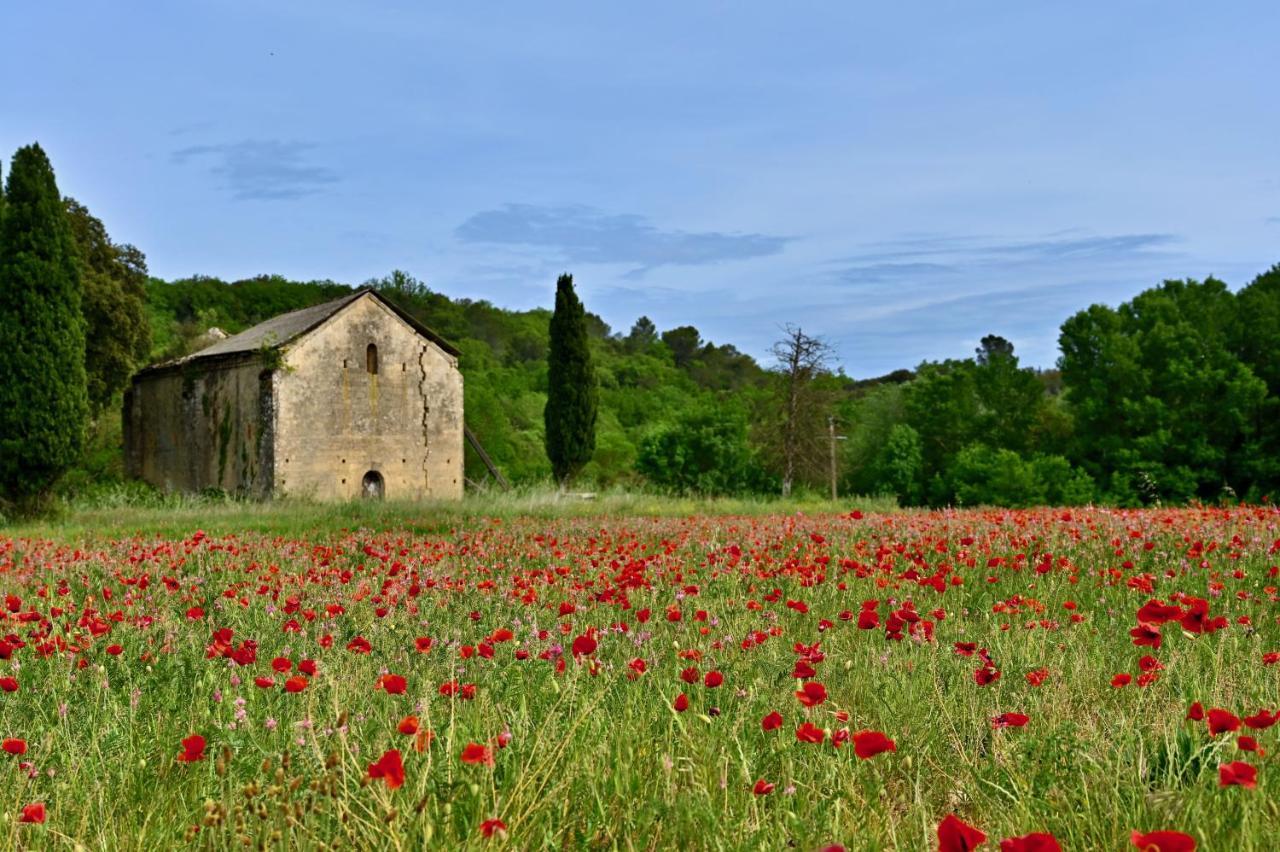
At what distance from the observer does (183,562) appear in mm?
9031

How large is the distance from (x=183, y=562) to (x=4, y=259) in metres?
18.3

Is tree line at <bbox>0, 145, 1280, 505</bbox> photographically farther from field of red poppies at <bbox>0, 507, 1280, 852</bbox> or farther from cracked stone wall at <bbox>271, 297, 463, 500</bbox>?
field of red poppies at <bbox>0, 507, 1280, 852</bbox>

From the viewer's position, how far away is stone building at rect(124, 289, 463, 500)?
94.9ft

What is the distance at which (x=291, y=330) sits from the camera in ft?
98.0

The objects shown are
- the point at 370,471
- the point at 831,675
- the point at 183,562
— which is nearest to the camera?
the point at 831,675

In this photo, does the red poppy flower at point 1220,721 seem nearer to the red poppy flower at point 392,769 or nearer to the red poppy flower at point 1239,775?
the red poppy flower at point 1239,775

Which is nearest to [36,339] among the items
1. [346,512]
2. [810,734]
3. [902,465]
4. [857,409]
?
[346,512]

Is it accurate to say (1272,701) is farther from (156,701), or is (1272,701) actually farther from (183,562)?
(183,562)

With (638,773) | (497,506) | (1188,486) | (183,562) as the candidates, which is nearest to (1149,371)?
(1188,486)

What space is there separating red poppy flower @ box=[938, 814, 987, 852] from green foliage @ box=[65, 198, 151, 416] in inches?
1546

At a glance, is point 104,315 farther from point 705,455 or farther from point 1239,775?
point 1239,775

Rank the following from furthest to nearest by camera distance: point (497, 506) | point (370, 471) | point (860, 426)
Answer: point (860, 426) → point (370, 471) → point (497, 506)

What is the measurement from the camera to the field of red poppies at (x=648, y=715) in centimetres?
276

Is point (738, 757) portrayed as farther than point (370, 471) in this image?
No
